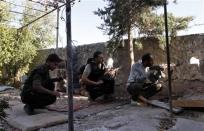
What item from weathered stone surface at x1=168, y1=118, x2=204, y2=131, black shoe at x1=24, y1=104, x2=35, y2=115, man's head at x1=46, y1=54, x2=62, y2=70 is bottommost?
weathered stone surface at x1=168, y1=118, x2=204, y2=131

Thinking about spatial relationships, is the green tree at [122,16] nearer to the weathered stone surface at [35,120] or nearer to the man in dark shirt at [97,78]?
the man in dark shirt at [97,78]

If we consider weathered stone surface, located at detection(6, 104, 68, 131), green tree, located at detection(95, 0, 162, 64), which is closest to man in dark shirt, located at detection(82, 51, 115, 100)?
weathered stone surface, located at detection(6, 104, 68, 131)

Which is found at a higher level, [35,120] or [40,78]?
[40,78]

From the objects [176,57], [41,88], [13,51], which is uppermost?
[13,51]

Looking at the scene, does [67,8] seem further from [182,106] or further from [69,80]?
[182,106]

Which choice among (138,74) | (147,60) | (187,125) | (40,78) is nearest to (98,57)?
(138,74)

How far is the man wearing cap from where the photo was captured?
614cm

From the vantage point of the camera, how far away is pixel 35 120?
18.9ft

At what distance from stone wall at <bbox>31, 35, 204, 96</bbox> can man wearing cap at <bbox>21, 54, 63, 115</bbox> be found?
5.87 ft

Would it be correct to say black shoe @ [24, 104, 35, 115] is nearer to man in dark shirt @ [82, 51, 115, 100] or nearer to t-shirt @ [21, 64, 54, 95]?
t-shirt @ [21, 64, 54, 95]

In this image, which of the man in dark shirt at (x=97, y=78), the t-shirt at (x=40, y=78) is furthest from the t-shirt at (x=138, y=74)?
the t-shirt at (x=40, y=78)

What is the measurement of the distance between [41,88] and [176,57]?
5.33m

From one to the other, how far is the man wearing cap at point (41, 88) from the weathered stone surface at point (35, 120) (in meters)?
0.17

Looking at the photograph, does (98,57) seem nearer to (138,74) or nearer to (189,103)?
(138,74)
